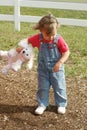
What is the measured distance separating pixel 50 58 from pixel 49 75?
24 cm

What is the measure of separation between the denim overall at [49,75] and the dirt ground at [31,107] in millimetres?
181

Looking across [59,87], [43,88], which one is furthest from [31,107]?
[59,87]

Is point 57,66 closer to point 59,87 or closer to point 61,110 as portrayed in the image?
point 59,87

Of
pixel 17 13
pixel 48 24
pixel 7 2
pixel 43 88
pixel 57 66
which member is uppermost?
pixel 7 2

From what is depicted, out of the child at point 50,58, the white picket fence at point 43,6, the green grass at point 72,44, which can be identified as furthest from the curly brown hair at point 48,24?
the white picket fence at point 43,6

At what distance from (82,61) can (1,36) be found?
2.86m

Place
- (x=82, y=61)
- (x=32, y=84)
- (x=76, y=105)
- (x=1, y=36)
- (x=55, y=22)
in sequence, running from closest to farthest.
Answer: (x=55, y=22) < (x=76, y=105) < (x=32, y=84) < (x=82, y=61) < (x=1, y=36)

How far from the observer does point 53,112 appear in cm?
514

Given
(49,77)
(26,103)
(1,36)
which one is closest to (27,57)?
(49,77)

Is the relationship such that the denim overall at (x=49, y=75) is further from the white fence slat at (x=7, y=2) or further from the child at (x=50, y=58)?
the white fence slat at (x=7, y=2)

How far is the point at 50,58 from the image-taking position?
4.79 meters

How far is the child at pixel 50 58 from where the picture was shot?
15.3 ft

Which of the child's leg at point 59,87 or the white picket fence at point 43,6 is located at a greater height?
the white picket fence at point 43,6

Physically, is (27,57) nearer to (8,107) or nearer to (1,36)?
(8,107)
